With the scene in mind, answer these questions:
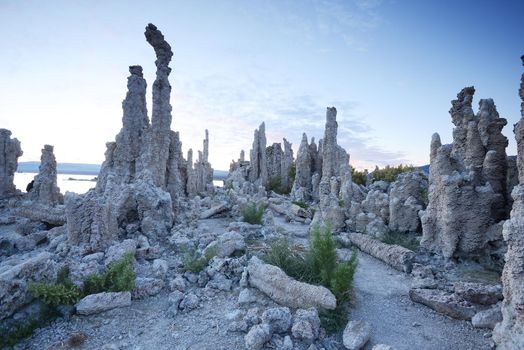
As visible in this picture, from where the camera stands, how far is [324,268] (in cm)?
622

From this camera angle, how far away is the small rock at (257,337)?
14.4 feet

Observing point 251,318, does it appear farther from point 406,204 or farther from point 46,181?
point 46,181

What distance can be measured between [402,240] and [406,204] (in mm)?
1601

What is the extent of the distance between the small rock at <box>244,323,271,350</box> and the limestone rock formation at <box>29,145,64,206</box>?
1588 centimetres

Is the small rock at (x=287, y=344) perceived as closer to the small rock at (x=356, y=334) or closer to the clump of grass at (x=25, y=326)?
the small rock at (x=356, y=334)

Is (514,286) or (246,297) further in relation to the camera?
(246,297)

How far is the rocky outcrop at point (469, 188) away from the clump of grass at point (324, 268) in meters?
3.99

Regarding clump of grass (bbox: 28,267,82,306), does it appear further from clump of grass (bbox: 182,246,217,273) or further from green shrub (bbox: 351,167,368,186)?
green shrub (bbox: 351,167,368,186)

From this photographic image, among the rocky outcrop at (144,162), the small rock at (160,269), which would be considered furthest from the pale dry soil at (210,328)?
the rocky outcrop at (144,162)

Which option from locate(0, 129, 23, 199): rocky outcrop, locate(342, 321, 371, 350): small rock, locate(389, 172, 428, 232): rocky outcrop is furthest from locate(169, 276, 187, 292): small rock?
locate(0, 129, 23, 199): rocky outcrop

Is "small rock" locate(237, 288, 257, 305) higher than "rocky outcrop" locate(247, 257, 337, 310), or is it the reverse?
"rocky outcrop" locate(247, 257, 337, 310)

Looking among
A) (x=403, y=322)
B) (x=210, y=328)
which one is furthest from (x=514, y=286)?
(x=210, y=328)

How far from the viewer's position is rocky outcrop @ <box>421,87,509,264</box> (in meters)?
8.05

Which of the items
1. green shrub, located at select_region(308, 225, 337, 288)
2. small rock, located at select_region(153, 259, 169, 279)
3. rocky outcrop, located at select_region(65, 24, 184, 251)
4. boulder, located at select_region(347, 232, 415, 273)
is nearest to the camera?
green shrub, located at select_region(308, 225, 337, 288)
